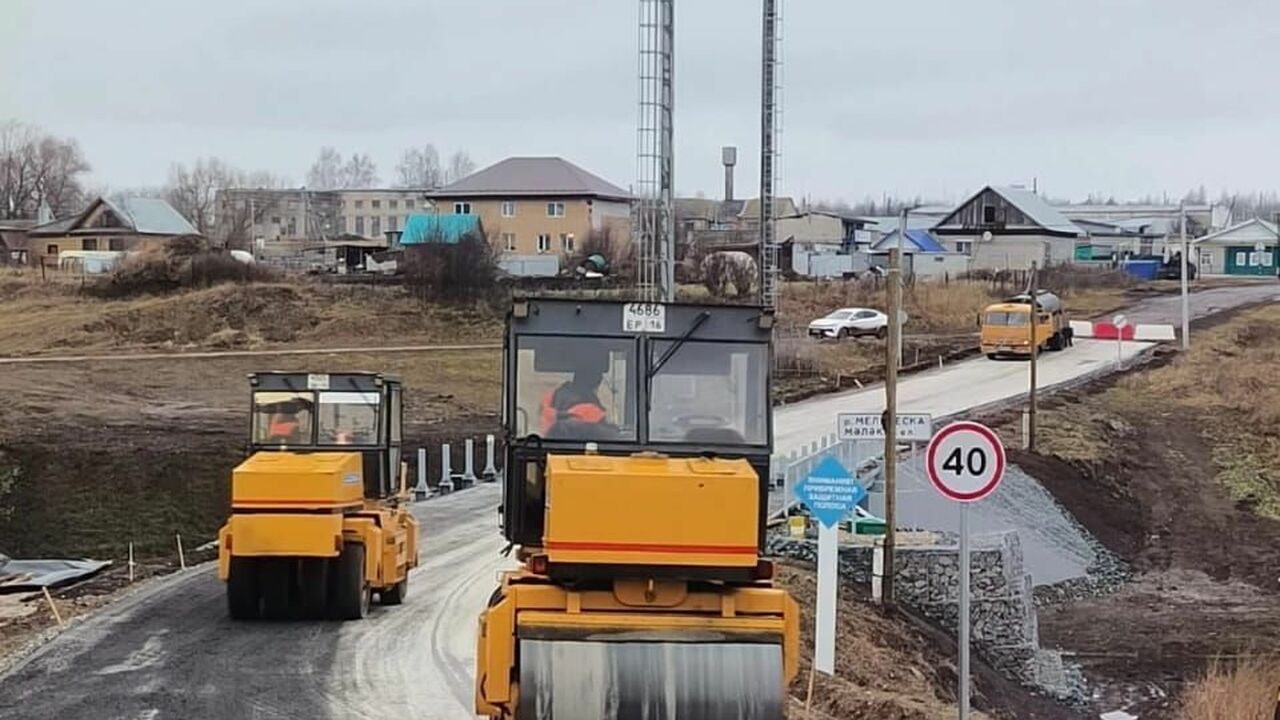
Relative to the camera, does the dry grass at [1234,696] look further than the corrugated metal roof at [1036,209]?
No

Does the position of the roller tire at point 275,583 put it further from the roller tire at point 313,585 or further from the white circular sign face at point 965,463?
the white circular sign face at point 965,463

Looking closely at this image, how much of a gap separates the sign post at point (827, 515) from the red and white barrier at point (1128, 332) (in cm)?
4465

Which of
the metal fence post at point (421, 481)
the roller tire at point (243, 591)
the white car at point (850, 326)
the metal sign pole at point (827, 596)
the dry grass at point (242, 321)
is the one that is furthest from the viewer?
the white car at point (850, 326)

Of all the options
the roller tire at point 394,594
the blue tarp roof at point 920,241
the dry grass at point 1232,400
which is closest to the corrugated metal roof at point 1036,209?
the blue tarp roof at point 920,241

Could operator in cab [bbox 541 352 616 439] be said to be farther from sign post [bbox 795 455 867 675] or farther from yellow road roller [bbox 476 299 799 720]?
sign post [bbox 795 455 867 675]

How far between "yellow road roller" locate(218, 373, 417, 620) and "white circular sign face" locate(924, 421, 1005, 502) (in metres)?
7.26

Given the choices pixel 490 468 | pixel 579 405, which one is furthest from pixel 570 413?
pixel 490 468

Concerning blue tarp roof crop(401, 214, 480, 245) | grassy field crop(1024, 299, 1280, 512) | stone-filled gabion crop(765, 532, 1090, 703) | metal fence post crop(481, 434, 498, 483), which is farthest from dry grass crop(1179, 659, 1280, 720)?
blue tarp roof crop(401, 214, 480, 245)

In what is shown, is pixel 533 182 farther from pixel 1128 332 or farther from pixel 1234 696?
pixel 1234 696

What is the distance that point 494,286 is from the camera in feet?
219

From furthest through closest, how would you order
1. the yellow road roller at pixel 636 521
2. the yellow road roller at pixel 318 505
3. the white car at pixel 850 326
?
1. the white car at pixel 850 326
2. the yellow road roller at pixel 318 505
3. the yellow road roller at pixel 636 521

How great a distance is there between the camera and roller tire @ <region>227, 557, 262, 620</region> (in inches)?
681

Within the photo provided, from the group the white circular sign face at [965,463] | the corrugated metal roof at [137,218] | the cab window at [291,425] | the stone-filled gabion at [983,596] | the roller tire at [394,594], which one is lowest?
the stone-filled gabion at [983,596]

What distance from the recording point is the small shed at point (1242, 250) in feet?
382
